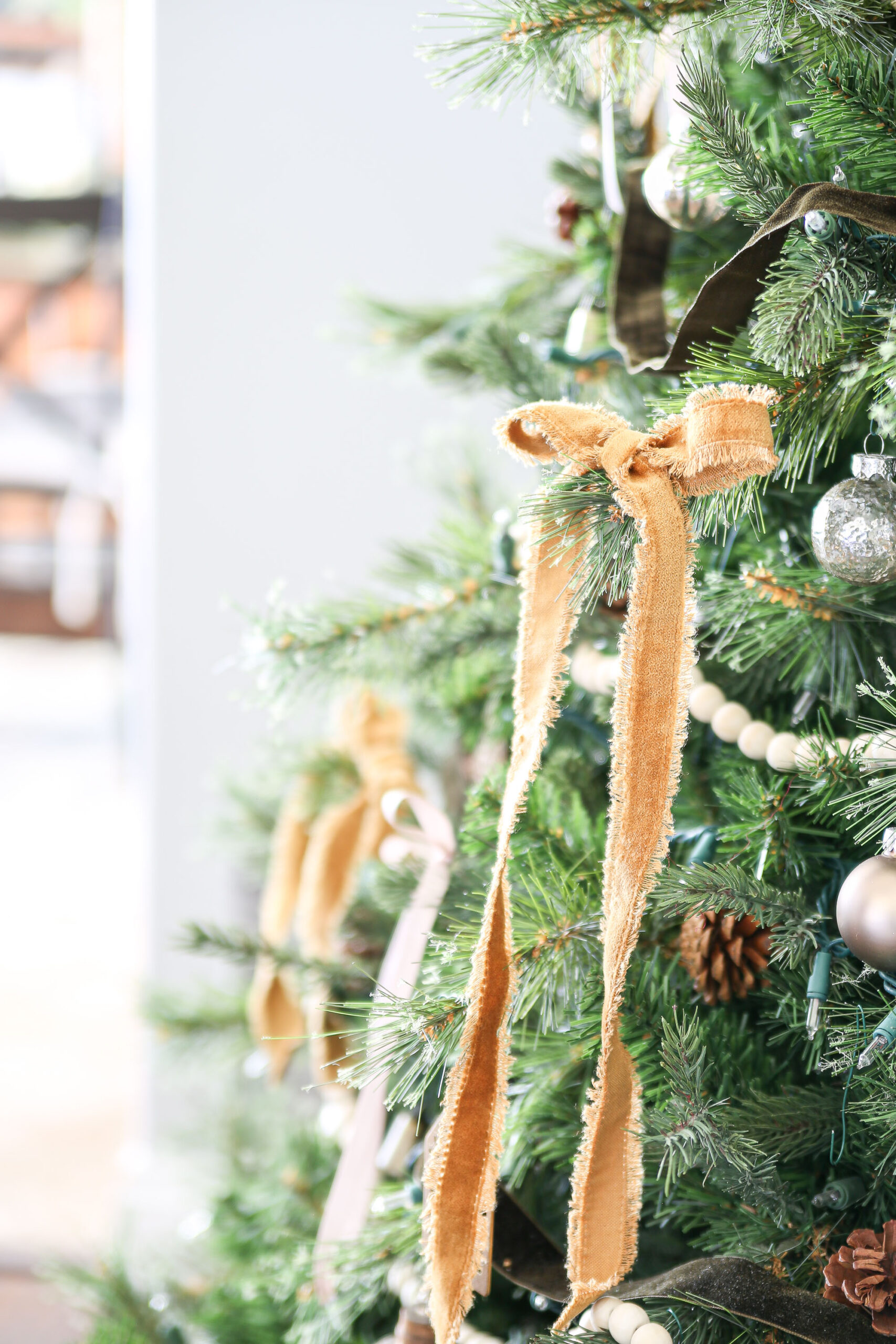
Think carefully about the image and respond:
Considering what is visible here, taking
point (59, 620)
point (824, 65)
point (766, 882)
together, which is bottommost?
point (59, 620)

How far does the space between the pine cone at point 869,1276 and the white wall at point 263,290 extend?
0.66m

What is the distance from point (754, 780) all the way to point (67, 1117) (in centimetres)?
131

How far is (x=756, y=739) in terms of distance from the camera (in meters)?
0.44

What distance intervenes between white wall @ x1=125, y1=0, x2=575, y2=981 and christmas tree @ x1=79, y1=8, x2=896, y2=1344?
1.45ft

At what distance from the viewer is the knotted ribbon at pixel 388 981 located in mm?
540

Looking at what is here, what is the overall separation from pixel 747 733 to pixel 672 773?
107mm

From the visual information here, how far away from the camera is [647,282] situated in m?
0.51

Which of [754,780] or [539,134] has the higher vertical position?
[539,134]

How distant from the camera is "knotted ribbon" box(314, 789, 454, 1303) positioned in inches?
21.2

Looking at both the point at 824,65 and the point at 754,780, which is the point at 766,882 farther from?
the point at 824,65

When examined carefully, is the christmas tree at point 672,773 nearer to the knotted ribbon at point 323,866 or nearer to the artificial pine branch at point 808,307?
the artificial pine branch at point 808,307

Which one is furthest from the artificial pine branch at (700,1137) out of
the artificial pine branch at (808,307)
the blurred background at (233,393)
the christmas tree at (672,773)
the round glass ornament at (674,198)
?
the blurred background at (233,393)

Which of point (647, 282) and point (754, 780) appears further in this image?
point (647, 282)

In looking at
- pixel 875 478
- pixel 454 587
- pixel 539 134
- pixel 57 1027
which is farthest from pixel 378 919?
pixel 57 1027
